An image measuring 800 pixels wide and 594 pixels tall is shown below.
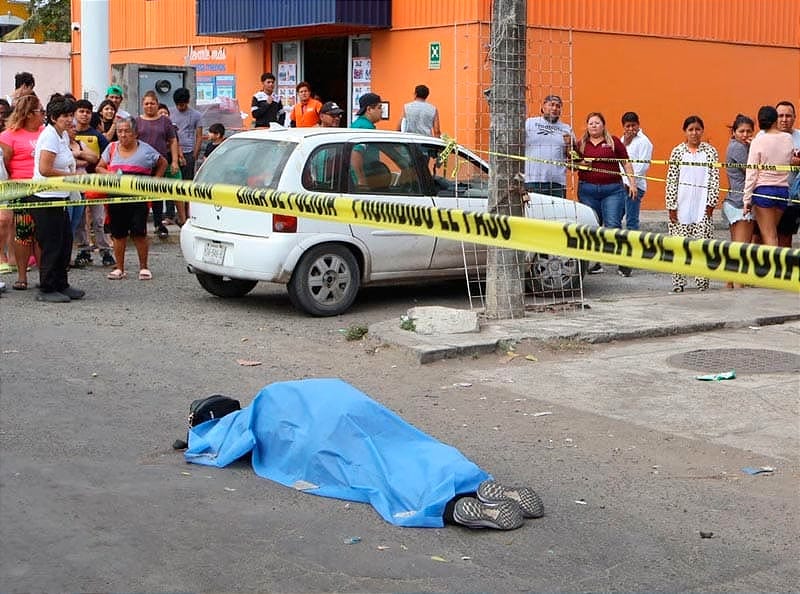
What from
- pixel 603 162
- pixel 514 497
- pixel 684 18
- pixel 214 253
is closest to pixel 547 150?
pixel 603 162

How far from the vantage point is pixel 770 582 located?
468cm

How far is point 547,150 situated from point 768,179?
93.7 inches

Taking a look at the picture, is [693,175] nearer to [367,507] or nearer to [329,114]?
[329,114]

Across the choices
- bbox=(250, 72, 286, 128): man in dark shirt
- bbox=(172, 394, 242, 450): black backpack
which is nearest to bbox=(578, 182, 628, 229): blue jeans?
bbox=(250, 72, 286, 128): man in dark shirt

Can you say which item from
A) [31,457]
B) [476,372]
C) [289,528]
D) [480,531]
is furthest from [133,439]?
[476,372]

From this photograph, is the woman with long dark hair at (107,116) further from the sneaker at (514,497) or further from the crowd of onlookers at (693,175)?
the sneaker at (514,497)

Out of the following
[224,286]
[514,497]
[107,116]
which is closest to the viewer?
[514,497]

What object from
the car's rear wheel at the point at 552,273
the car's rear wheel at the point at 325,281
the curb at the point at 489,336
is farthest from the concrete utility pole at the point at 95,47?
the curb at the point at 489,336

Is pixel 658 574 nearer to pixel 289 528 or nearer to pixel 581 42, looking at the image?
pixel 289 528

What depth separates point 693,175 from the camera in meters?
11.8

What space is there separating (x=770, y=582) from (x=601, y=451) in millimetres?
1887

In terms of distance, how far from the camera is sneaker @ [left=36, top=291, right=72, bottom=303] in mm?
10922

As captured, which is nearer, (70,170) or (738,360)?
(738,360)

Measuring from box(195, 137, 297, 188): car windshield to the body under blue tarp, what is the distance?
14.7 ft
